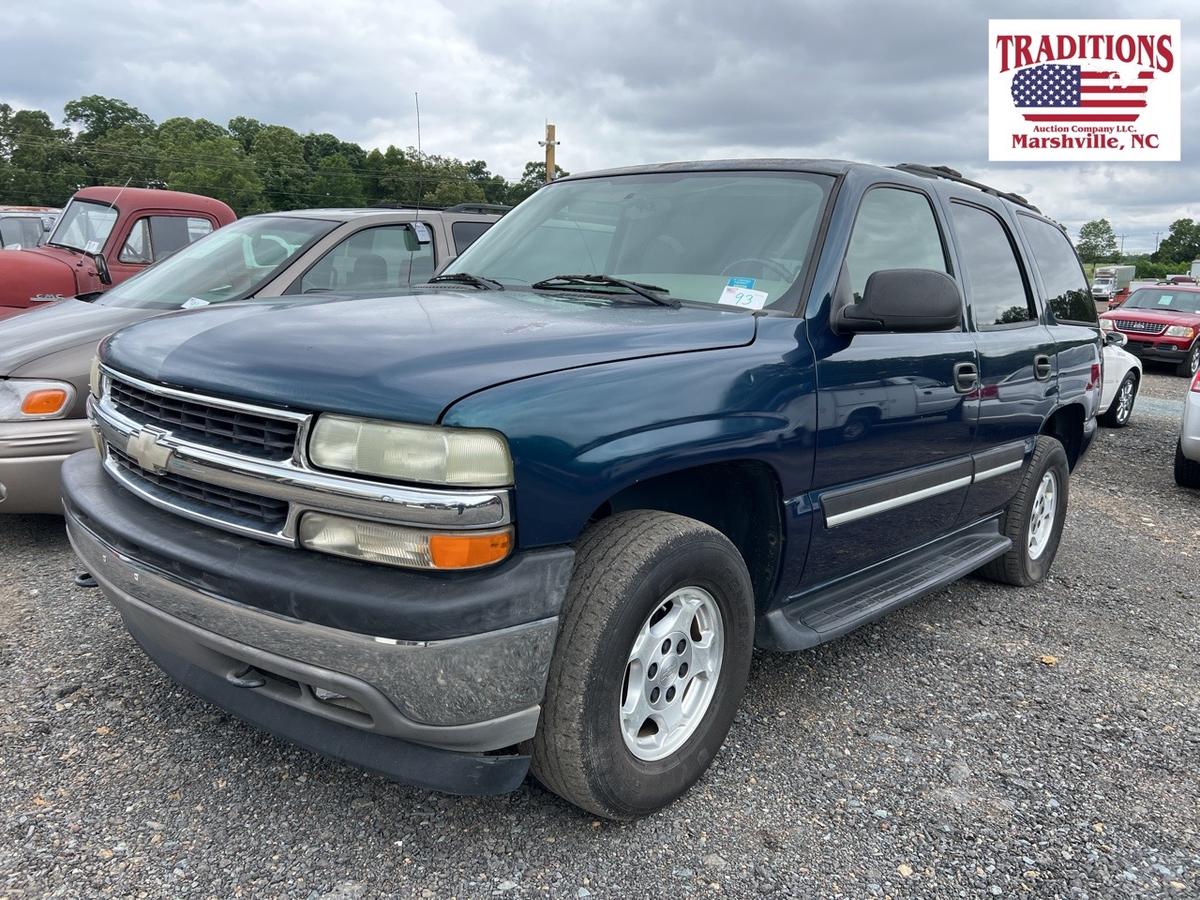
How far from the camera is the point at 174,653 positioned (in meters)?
2.40

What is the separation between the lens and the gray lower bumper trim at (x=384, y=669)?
1.97 meters

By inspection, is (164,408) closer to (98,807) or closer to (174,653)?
(174,653)

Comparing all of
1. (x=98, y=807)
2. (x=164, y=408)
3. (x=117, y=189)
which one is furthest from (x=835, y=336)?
(x=117, y=189)

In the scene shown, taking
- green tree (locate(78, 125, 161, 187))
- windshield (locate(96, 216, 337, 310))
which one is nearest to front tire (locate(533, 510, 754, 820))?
windshield (locate(96, 216, 337, 310))

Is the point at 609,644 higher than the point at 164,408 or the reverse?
the reverse

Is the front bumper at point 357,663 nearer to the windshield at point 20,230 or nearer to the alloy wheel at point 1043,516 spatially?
the alloy wheel at point 1043,516

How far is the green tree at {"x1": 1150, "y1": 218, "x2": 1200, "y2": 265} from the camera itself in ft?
321

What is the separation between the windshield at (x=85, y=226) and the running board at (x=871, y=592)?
6.95m

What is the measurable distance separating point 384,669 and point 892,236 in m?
2.45

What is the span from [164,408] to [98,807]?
41.8 inches

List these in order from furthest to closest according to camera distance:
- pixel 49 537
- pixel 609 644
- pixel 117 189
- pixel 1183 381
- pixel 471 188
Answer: pixel 471 188 < pixel 1183 381 < pixel 117 189 < pixel 49 537 < pixel 609 644

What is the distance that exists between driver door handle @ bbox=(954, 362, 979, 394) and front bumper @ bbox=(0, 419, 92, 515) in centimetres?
372

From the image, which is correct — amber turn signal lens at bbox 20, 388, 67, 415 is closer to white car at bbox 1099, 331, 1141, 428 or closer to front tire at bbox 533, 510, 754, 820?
front tire at bbox 533, 510, 754, 820

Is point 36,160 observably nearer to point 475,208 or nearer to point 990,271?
point 475,208
